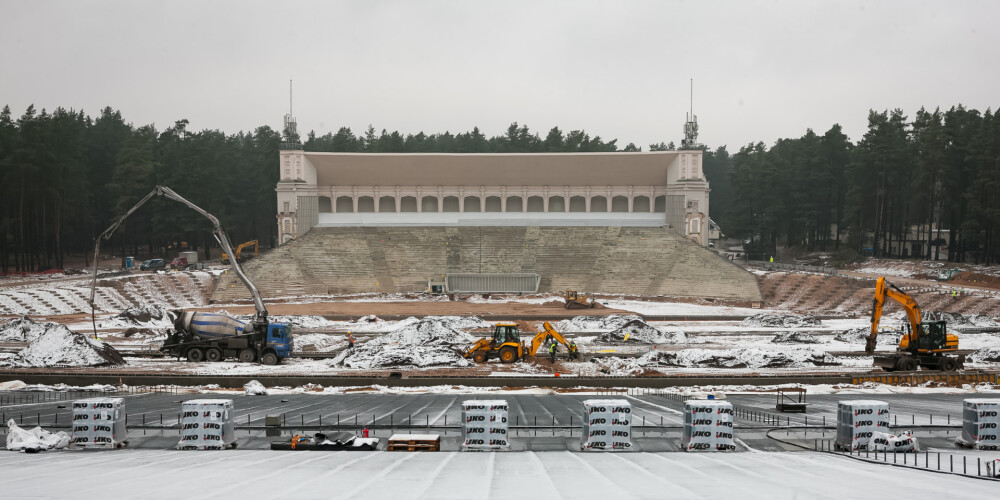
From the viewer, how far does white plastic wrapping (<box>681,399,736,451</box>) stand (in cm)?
Result: 1572

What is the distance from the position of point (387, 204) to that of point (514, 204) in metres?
13.0

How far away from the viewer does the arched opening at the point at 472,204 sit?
79062 mm

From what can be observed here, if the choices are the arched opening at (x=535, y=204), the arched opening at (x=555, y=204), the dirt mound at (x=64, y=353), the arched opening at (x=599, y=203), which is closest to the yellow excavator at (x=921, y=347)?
the dirt mound at (x=64, y=353)

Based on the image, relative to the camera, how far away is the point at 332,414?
20578 mm

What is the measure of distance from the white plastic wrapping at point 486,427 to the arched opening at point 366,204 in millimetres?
64530

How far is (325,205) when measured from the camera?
257 feet

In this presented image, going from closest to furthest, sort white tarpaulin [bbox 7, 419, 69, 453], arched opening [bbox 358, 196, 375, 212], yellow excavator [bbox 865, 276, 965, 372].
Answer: white tarpaulin [bbox 7, 419, 69, 453]
yellow excavator [bbox 865, 276, 965, 372]
arched opening [bbox 358, 196, 375, 212]

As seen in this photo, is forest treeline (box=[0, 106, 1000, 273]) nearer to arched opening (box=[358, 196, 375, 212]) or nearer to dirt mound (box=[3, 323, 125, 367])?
arched opening (box=[358, 196, 375, 212])

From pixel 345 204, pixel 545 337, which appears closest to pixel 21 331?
pixel 545 337

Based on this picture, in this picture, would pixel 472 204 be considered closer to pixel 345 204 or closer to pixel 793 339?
pixel 345 204

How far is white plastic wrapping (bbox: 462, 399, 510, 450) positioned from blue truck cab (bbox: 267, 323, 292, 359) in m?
18.5

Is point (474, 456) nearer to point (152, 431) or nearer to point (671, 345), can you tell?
point (152, 431)

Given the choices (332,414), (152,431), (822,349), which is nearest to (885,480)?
(332,414)

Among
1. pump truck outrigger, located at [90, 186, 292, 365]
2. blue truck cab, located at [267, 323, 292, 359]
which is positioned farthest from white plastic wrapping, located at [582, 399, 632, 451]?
pump truck outrigger, located at [90, 186, 292, 365]
